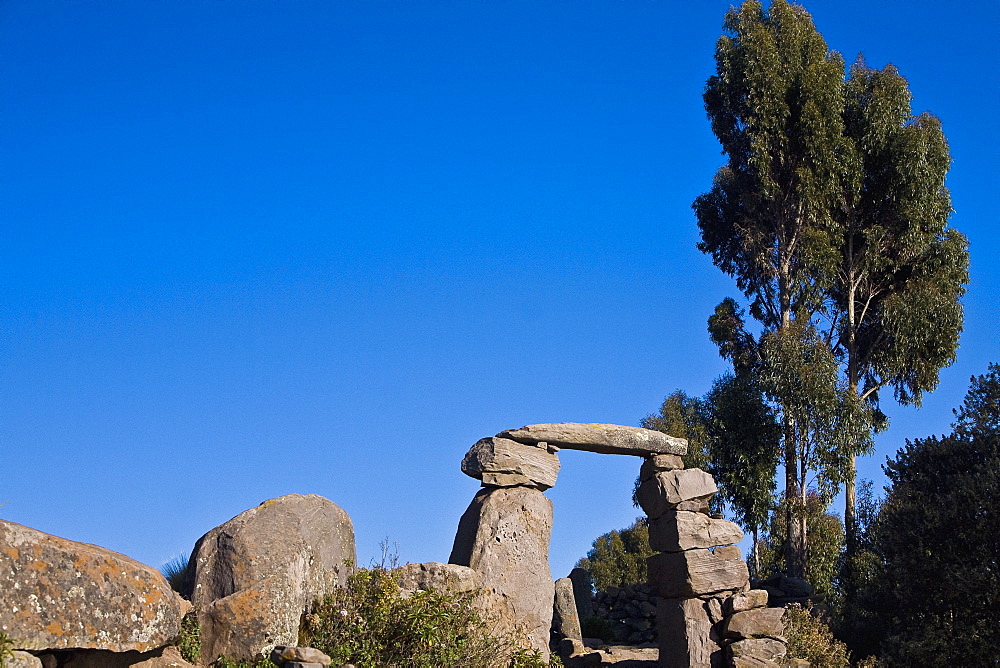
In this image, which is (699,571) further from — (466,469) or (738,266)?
(738,266)

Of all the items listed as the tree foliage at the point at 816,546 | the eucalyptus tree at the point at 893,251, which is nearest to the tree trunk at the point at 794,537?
the tree foliage at the point at 816,546

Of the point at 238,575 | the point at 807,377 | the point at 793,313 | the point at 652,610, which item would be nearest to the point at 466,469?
the point at 238,575

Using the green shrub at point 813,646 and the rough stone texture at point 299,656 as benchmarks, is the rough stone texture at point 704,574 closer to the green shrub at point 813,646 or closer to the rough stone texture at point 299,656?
the green shrub at point 813,646

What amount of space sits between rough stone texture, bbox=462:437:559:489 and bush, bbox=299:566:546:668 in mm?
3221

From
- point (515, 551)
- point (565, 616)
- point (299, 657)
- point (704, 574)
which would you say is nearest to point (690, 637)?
point (704, 574)

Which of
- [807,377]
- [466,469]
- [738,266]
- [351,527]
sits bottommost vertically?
[351,527]

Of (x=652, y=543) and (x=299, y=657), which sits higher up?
(x=652, y=543)

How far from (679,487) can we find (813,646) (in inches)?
131

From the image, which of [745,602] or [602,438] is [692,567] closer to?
[745,602]

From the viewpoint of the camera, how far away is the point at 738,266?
3183cm

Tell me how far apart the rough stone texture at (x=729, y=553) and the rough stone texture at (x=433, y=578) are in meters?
5.84

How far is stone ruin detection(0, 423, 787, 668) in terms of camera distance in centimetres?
734

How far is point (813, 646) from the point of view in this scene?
16047 millimetres

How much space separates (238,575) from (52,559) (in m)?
2.81
